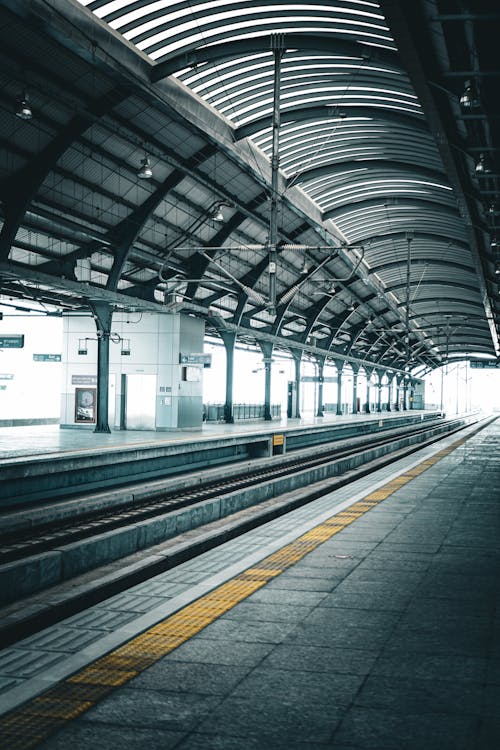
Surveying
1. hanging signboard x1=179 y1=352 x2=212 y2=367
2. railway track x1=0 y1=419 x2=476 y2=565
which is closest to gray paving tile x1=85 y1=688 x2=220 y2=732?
railway track x1=0 y1=419 x2=476 y2=565

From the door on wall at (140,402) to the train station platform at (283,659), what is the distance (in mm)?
23074

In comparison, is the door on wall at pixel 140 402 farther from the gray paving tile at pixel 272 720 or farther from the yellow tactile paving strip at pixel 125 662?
the gray paving tile at pixel 272 720

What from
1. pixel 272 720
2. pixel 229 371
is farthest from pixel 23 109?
Result: pixel 229 371

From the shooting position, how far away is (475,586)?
691cm

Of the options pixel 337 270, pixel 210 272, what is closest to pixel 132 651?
pixel 210 272

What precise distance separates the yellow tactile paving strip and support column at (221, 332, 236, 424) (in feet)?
104

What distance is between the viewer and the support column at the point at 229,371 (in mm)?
40188

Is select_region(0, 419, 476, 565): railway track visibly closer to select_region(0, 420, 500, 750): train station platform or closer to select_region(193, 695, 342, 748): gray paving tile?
select_region(0, 420, 500, 750): train station platform

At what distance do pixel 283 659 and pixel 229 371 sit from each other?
35.7 meters

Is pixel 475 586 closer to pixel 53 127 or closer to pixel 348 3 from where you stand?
pixel 348 3

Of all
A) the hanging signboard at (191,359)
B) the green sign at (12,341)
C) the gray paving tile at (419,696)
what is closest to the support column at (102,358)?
the hanging signboard at (191,359)

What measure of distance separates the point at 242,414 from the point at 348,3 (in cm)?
3238

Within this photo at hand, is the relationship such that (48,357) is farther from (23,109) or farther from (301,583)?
(301,583)

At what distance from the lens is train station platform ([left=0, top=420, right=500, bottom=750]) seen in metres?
3.88
